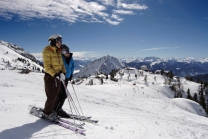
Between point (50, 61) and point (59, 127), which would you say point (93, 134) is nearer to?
point (59, 127)

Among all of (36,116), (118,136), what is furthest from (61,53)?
(118,136)

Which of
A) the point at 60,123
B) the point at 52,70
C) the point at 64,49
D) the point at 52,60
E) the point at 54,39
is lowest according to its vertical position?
the point at 60,123

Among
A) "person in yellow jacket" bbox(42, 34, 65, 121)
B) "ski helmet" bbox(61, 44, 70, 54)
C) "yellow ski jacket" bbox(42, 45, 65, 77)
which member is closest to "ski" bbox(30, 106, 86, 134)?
"person in yellow jacket" bbox(42, 34, 65, 121)

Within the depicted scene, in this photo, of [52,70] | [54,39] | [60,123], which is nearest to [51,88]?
[52,70]

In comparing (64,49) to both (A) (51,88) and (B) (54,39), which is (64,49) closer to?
(B) (54,39)

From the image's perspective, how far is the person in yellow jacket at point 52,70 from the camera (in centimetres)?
654

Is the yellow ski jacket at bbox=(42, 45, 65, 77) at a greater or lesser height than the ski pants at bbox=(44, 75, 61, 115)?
greater

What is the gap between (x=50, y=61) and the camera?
263 inches

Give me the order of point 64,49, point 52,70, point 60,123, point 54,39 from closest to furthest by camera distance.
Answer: point 52,70, point 60,123, point 54,39, point 64,49

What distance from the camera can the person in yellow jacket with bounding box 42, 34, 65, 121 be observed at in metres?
6.54

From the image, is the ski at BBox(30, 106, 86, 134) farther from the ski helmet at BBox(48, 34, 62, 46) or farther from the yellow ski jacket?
the ski helmet at BBox(48, 34, 62, 46)

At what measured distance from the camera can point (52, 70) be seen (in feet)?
21.4

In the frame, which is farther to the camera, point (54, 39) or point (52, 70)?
point (54, 39)

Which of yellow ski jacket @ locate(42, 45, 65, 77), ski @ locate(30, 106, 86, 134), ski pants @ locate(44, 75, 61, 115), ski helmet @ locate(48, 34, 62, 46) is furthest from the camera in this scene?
ski helmet @ locate(48, 34, 62, 46)
